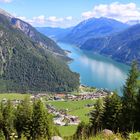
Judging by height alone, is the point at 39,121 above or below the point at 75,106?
above

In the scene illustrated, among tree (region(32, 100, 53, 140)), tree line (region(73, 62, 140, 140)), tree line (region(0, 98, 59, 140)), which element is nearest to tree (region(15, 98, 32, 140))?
tree line (region(0, 98, 59, 140))

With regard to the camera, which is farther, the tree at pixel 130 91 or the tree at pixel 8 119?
the tree at pixel 8 119

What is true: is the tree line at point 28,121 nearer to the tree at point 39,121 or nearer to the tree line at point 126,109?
the tree at point 39,121

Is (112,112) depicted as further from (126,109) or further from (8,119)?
(8,119)

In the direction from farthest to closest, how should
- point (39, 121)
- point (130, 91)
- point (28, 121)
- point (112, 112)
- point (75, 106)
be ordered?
point (75, 106)
point (28, 121)
point (39, 121)
point (112, 112)
point (130, 91)

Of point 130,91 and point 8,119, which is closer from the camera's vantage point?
point 130,91

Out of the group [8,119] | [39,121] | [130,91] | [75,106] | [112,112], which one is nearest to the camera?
[130,91]

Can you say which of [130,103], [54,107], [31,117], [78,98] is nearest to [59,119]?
[54,107]

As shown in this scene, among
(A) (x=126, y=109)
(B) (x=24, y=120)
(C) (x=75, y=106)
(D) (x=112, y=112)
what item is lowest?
(C) (x=75, y=106)

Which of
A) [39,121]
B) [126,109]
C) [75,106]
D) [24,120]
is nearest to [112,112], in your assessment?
[126,109]

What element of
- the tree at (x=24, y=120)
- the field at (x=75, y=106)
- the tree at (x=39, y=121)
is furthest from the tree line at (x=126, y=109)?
the field at (x=75, y=106)

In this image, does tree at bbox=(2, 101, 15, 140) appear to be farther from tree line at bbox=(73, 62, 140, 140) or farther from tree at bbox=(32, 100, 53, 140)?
tree line at bbox=(73, 62, 140, 140)
